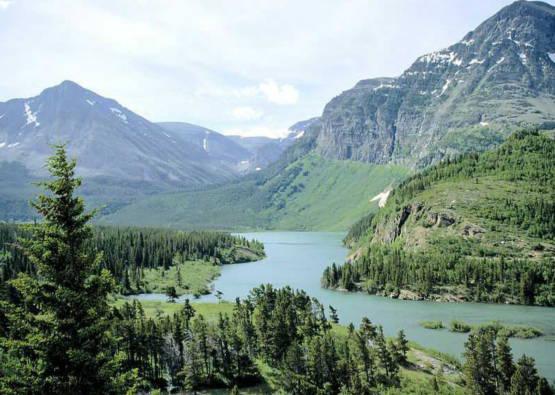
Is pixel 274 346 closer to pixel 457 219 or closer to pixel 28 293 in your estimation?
pixel 28 293

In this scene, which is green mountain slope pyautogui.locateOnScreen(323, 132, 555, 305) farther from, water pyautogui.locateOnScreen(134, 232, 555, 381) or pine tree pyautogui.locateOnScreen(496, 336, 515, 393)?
pine tree pyautogui.locateOnScreen(496, 336, 515, 393)

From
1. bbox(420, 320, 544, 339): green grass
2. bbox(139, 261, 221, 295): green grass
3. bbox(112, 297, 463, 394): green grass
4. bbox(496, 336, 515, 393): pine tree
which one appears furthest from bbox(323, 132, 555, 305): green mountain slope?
bbox(496, 336, 515, 393): pine tree

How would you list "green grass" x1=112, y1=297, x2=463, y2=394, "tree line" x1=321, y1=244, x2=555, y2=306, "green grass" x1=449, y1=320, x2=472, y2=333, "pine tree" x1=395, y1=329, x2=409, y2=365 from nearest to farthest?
"green grass" x1=112, y1=297, x2=463, y2=394, "pine tree" x1=395, y1=329, x2=409, y2=365, "green grass" x1=449, y1=320, x2=472, y2=333, "tree line" x1=321, y1=244, x2=555, y2=306

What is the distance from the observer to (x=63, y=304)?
20547 millimetres

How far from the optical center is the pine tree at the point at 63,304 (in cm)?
1970

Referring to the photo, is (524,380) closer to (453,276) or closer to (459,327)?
(459,327)

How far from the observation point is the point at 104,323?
68.2ft

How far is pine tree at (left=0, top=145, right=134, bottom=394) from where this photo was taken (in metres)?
19.7

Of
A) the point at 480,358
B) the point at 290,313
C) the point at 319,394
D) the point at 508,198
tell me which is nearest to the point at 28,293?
the point at 319,394

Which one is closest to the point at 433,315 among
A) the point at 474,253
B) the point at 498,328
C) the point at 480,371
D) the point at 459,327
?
the point at 459,327

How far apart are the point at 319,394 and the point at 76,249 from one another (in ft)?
175

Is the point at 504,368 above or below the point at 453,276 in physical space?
below

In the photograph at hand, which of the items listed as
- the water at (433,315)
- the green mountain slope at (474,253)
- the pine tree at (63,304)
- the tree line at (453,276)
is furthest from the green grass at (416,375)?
the green mountain slope at (474,253)

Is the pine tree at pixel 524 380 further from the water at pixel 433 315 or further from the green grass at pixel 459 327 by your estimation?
the green grass at pixel 459 327
